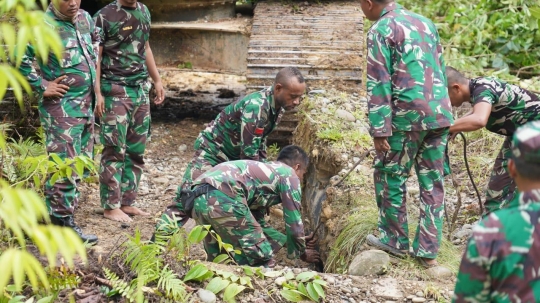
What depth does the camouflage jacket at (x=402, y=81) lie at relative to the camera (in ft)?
15.1

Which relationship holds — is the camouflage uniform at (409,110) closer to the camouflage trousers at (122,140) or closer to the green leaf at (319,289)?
the green leaf at (319,289)

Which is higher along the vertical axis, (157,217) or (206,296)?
(206,296)

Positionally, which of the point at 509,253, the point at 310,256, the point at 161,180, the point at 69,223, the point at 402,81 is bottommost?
the point at 161,180

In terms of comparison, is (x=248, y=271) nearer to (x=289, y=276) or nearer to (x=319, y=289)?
(x=289, y=276)

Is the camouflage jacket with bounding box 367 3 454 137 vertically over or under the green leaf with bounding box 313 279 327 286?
over

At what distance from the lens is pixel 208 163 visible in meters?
6.12

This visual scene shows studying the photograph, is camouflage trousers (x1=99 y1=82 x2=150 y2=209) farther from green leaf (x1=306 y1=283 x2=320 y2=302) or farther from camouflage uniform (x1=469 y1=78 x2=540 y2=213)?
camouflage uniform (x1=469 y1=78 x2=540 y2=213)

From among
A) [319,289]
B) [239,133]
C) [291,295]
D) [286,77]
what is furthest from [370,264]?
[239,133]

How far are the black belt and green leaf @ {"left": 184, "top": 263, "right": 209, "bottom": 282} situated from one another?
1.02m

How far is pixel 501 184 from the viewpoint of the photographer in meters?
5.44

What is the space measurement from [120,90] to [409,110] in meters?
2.62

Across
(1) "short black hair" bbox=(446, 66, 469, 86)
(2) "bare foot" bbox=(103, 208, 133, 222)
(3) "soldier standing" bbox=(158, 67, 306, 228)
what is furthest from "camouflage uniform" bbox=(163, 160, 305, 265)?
(1) "short black hair" bbox=(446, 66, 469, 86)

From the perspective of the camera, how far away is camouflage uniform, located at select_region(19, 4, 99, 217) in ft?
18.3

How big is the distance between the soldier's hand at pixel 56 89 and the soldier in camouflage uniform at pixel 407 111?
2211 millimetres
